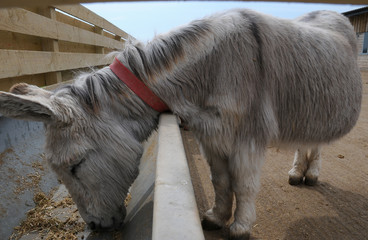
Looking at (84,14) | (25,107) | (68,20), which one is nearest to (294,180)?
(25,107)

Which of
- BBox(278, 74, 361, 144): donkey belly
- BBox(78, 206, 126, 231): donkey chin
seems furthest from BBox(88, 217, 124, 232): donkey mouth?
BBox(278, 74, 361, 144): donkey belly

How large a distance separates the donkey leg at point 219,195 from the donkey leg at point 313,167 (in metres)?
1.43

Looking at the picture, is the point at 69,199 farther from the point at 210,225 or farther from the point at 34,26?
the point at 34,26

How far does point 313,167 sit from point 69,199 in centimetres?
279

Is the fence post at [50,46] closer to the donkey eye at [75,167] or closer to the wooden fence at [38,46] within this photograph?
the wooden fence at [38,46]

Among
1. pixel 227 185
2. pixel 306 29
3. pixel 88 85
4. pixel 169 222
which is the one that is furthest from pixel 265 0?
pixel 306 29

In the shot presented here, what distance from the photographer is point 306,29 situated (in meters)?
2.16

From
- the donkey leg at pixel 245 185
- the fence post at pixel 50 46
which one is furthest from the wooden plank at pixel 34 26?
the donkey leg at pixel 245 185

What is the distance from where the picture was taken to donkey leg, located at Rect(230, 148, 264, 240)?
1.78 meters

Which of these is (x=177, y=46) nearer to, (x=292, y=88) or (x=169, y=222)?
(x=292, y=88)

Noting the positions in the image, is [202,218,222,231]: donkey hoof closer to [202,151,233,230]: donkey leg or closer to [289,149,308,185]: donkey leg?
[202,151,233,230]: donkey leg

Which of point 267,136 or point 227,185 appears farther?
point 227,185

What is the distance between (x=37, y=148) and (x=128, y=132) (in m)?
1.45

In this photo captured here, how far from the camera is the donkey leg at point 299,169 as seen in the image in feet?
10.3
